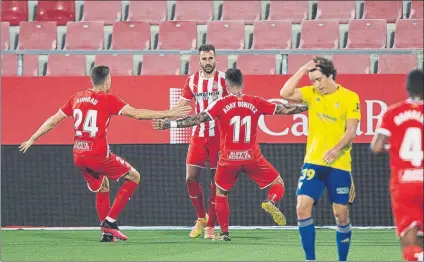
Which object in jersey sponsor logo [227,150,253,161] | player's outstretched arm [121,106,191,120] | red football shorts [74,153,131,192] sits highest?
→ player's outstretched arm [121,106,191,120]

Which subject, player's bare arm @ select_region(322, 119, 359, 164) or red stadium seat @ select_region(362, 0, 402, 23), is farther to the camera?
red stadium seat @ select_region(362, 0, 402, 23)

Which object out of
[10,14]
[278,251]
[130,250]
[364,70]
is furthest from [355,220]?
[10,14]

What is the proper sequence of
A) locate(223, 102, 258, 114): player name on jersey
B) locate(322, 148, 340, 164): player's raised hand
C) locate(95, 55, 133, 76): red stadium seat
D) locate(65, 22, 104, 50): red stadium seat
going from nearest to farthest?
1. locate(322, 148, 340, 164): player's raised hand
2. locate(223, 102, 258, 114): player name on jersey
3. locate(95, 55, 133, 76): red stadium seat
4. locate(65, 22, 104, 50): red stadium seat

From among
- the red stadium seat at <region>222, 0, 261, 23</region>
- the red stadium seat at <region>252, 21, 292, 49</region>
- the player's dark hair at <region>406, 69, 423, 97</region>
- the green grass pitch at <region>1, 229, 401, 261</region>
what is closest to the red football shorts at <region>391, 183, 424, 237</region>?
the player's dark hair at <region>406, 69, 423, 97</region>

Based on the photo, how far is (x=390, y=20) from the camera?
1658 cm

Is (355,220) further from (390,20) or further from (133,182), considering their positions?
(390,20)

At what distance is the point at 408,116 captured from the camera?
7547 millimetres

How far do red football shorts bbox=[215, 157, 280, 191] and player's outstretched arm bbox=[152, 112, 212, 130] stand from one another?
78 cm

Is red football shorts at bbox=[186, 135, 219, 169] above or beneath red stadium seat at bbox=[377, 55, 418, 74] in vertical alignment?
beneath

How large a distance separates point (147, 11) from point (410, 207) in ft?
35.7

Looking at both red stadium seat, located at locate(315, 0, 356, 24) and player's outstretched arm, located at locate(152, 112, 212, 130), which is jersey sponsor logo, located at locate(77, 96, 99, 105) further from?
red stadium seat, located at locate(315, 0, 356, 24)

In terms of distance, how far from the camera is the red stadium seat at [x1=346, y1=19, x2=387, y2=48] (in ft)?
52.8

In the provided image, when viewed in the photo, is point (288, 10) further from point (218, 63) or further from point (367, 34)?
point (218, 63)

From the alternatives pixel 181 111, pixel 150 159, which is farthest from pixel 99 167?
pixel 150 159
